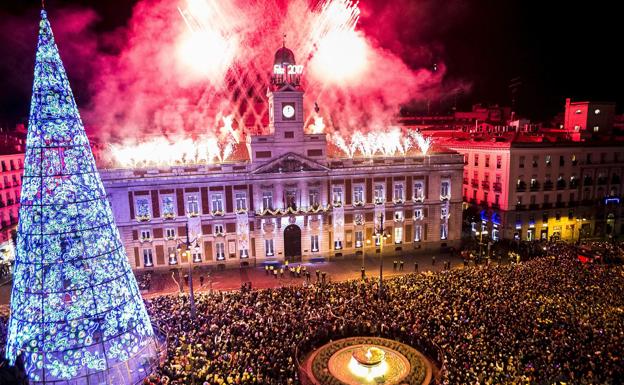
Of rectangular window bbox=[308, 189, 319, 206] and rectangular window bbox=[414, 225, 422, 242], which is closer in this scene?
rectangular window bbox=[308, 189, 319, 206]

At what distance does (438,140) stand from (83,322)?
57.5 meters

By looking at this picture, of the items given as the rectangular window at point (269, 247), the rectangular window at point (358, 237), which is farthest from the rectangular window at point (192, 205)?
the rectangular window at point (358, 237)

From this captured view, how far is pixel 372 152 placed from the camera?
2034 inches

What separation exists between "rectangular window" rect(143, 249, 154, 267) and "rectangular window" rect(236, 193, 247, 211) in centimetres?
1016

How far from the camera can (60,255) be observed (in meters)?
19.5

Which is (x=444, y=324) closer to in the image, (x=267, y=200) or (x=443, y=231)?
(x=267, y=200)

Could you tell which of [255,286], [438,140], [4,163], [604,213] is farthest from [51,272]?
[604,213]

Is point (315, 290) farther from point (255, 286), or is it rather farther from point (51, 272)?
point (51, 272)

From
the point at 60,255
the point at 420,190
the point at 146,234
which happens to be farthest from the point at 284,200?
the point at 60,255

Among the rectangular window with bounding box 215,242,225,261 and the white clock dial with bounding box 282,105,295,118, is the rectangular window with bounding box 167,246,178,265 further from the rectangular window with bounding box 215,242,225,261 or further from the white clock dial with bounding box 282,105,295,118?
the white clock dial with bounding box 282,105,295,118

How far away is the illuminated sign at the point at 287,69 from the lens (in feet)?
156

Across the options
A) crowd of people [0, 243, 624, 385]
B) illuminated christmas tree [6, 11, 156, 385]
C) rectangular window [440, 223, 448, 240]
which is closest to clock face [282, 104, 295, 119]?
crowd of people [0, 243, 624, 385]

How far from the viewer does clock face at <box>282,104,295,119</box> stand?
157 feet

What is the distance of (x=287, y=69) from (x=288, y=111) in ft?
15.0
